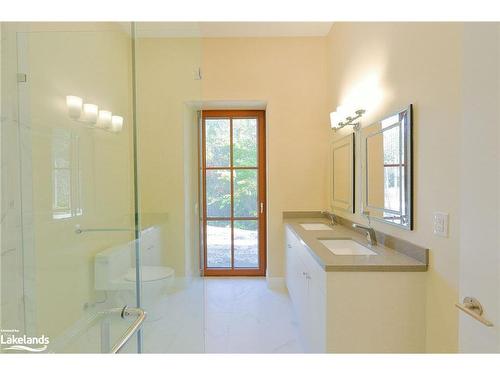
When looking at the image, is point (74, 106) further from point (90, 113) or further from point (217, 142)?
point (217, 142)

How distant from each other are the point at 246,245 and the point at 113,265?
2.26 metres

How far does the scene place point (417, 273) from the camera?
4.79 feet

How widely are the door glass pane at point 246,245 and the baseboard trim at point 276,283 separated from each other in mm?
405

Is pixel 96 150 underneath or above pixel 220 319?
above

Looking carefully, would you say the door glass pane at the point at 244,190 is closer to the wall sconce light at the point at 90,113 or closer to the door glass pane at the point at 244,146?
the door glass pane at the point at 244,146

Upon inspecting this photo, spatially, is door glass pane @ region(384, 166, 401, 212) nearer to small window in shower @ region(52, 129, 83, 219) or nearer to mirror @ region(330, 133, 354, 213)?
mirror @ region(330, 133, 354, 213)

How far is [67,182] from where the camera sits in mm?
1460

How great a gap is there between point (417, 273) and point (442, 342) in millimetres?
333

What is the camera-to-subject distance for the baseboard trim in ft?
10.8

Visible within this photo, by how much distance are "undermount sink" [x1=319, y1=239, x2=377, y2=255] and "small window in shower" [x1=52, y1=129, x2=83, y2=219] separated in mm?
1656

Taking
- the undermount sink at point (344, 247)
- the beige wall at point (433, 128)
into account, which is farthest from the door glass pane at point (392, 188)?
the undermount sink at point (344, 247)

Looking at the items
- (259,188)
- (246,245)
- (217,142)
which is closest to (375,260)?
(259,188)
